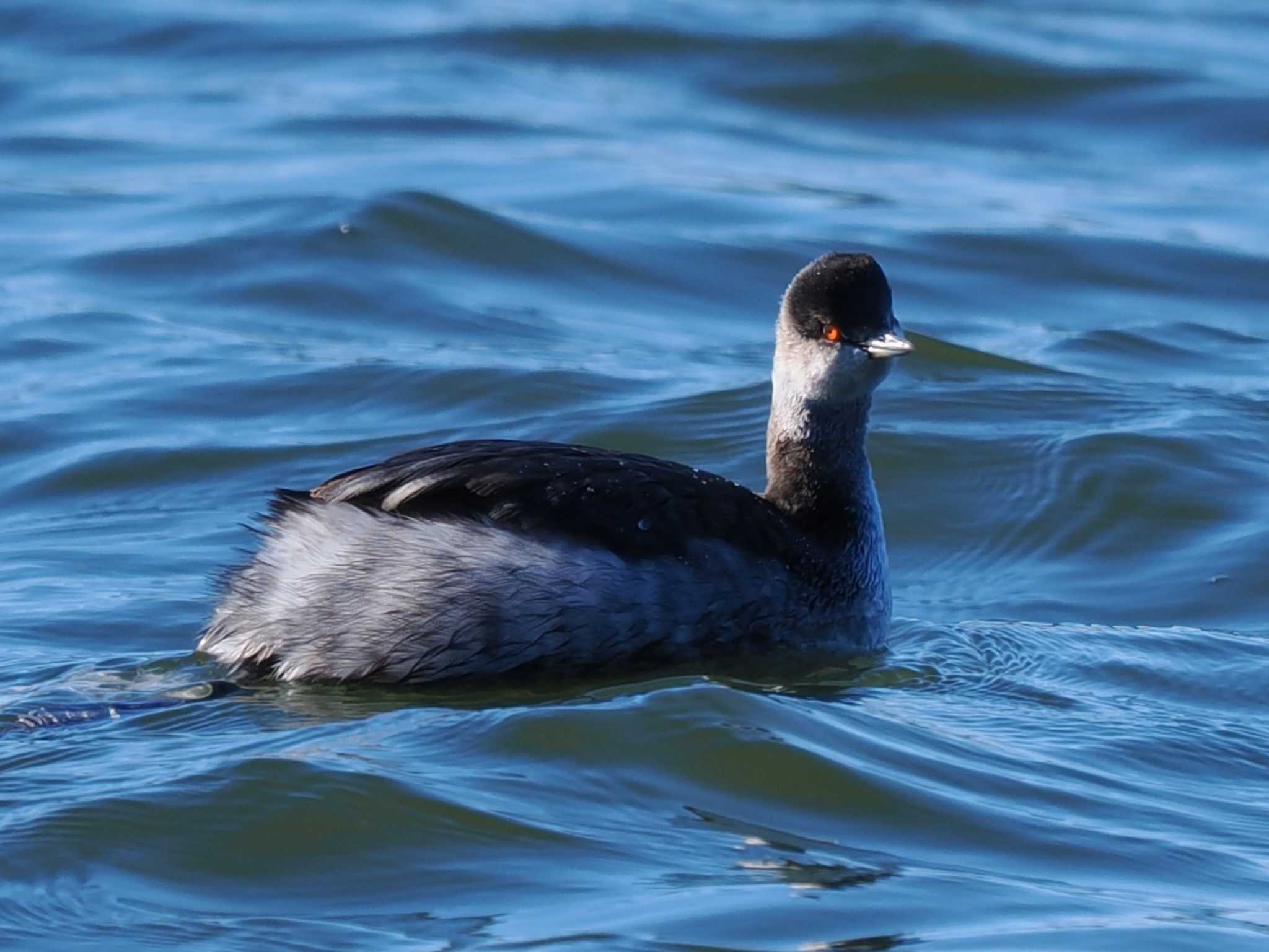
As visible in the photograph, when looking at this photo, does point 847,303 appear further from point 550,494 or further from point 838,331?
point 550,494

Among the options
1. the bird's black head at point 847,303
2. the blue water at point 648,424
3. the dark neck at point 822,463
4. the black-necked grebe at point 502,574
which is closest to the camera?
the blue water at point 648,424

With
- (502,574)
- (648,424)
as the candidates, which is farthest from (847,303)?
(648,424)

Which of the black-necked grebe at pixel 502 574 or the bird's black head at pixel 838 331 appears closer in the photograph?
the black-necked grebe at pixel 502 574

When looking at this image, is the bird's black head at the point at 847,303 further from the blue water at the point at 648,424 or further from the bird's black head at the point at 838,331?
the blue water at the point at 648,424

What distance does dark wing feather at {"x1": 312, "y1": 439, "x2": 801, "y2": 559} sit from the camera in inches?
254

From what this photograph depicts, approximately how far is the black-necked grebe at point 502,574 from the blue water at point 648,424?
0.44 ft

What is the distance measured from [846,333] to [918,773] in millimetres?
1796

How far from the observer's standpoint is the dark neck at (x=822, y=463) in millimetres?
7457

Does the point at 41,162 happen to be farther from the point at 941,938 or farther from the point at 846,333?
the point at 941,938

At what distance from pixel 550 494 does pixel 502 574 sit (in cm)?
27

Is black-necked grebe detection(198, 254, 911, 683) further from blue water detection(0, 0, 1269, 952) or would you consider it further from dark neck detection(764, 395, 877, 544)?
dark neck detection(764, 395, 877, 544)

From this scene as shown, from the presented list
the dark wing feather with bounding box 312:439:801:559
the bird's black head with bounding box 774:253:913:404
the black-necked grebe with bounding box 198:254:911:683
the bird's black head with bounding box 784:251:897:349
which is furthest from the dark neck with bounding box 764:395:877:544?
the dark wing feather with bounding box 312:439:801:559

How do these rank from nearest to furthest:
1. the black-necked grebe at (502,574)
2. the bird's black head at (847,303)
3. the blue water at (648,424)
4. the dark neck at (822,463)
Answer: the blue water at (648,424), the black-necked grebe at (502,574), the bird's black head at (847,303), the dark neck at (822,463)

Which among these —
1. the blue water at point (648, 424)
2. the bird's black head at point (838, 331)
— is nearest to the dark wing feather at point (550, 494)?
the blue water at point (648, 424)
